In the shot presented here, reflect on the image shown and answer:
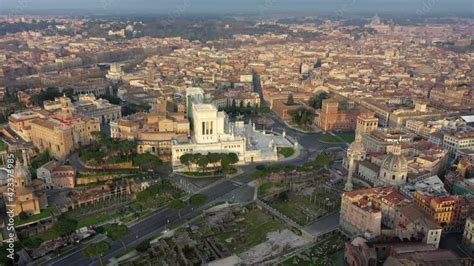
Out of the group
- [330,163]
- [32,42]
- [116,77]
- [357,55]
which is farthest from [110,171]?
[32,42]

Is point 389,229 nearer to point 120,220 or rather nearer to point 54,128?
point 120,220

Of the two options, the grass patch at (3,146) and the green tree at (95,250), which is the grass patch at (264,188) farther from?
the grass patch at (3,146)

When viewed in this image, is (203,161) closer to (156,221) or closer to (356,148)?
(156,221)

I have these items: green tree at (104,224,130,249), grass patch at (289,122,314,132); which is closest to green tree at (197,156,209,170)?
green tree at (104,224,130,249)

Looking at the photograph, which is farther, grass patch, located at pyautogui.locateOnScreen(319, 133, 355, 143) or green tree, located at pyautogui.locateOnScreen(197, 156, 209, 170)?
grass patch, located at pyautogui.locateOnScreen(319, 133, 355, 143)

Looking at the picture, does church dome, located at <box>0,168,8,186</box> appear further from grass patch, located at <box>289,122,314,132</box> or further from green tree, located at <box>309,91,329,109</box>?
green tree, located at <box>309,91,329,109</box>

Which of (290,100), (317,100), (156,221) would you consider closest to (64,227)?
(156,221)
